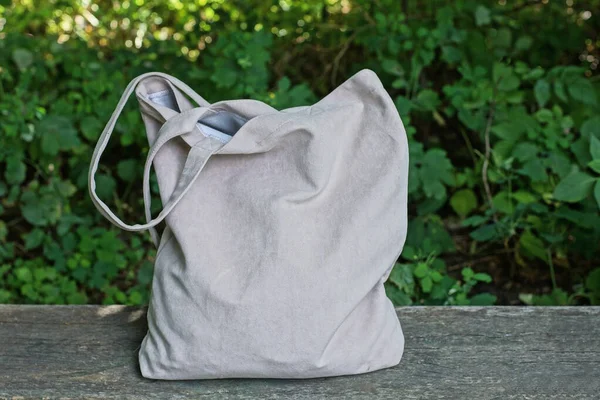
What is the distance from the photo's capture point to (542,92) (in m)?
2.82

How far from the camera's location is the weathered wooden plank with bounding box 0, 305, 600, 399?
1607 millimetres

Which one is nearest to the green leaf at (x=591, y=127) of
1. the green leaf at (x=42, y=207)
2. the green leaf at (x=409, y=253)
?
the green leaf at (x=409, y=253)

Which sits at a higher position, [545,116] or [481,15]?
[481,15]

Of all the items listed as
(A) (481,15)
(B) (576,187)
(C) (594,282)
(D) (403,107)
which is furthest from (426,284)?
(A) (481,15)

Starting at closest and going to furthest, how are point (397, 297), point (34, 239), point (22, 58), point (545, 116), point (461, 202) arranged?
1. point (397, 297)
2. point (545, 116)
3. point (34, 239)
4. point (461, 202)
5. point (22, 58)

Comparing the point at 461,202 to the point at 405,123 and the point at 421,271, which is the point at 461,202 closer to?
the point at 405,123

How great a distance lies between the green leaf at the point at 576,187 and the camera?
7.25ft

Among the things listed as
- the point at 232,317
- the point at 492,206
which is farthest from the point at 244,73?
the point at 232,317

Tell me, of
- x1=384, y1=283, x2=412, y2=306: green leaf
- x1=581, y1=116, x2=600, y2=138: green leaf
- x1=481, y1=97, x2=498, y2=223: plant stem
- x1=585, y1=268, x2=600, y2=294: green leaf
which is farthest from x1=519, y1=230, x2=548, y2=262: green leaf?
x1=384, y1=283, x2=412, y2=306: green leaf

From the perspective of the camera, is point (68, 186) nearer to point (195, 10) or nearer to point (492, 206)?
point (195, 10)

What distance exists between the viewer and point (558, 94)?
2.81m

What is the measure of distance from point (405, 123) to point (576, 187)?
0.67m

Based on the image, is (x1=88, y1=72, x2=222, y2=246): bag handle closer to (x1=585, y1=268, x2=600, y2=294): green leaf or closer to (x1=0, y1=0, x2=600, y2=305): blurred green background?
(x1=0, y1=0, x2=600, y2=305): blurred green background

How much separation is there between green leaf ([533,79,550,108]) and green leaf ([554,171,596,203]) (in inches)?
24.5
